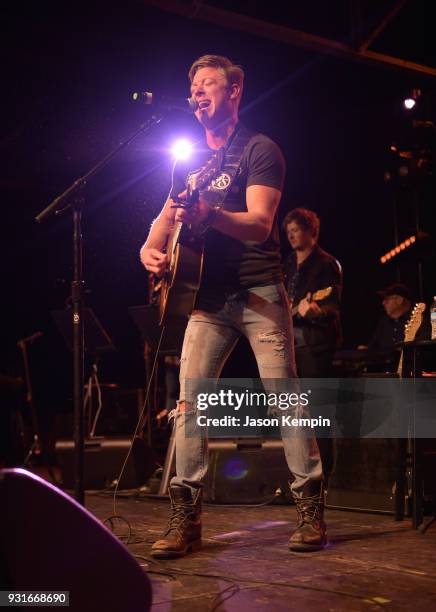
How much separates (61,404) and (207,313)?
23.6 ft

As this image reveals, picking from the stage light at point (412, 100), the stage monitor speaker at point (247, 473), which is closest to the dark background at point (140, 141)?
the stage light at point (412, 100)

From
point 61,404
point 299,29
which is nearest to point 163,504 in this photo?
point 299,29

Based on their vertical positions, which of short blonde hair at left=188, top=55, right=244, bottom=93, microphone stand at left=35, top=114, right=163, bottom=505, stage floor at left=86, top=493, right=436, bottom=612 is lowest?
stage floor at left=86, top=493, right=436, bottom=612

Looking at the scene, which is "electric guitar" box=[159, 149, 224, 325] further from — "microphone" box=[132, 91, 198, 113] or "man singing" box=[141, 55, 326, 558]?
"microphone" box=[132, 91, 198, 113]

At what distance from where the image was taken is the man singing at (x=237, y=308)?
10.1ft

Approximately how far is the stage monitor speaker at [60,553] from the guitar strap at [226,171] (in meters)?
1.98

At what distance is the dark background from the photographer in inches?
288

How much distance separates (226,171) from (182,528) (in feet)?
5.29

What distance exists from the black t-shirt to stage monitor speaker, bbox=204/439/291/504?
2.00m

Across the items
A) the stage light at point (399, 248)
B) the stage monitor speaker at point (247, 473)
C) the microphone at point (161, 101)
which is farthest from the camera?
the stage light at point (399, 248)

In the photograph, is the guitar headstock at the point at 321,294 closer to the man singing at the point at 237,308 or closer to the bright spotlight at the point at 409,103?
the man singing at the point at 237,308

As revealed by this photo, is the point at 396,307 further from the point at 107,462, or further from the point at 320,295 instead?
the point at 107,462

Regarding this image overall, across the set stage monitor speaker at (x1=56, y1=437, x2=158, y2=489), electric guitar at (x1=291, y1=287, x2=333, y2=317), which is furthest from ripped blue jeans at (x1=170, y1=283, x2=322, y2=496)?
stage monitor speaker at (x1=56, y1=437, x2=158, y2=489)

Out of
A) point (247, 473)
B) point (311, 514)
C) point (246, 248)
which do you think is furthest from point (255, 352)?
point (247, 473)
